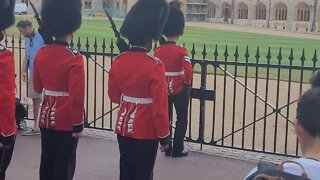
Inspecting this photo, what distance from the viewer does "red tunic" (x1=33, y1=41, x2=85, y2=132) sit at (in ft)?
13.1

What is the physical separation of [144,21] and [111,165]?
6.24 feet

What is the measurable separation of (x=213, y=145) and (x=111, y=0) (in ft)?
194

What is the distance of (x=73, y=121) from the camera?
404cm

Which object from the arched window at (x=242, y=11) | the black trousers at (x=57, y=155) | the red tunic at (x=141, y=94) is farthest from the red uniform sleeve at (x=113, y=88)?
the arched window at (x=242, y=11)

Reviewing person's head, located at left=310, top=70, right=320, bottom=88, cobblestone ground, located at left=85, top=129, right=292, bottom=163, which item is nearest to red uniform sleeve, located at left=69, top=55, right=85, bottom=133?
person's head, located at left=310, top=70, right=320, bottom=88

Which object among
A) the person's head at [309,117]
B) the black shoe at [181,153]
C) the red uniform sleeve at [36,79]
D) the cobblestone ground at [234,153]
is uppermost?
the person's head at [309,117]

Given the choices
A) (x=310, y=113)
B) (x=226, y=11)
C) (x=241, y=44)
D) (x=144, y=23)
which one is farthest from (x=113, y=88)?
(x=226, y=11)

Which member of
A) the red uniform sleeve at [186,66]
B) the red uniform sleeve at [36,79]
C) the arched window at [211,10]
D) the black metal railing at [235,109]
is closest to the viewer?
the red uniform sleeve at [36,79]

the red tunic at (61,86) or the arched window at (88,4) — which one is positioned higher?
the arched window at (88,4)

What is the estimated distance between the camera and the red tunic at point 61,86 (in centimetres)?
401

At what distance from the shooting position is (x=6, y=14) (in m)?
3.98

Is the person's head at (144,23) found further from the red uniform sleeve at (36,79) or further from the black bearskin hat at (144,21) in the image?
the red uniform sleeve at (36,79)

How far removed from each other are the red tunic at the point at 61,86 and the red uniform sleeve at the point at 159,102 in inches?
20.9

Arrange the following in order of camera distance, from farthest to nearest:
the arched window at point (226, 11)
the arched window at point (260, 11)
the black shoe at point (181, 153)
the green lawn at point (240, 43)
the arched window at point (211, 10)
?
1. the arched window at point (211, 10)
2. the arched window at point (226, 11)
3. the arched window at point (260, 11)
4. the green lawn at point (240, 43)
5. the black shoe at point (181, 153)
